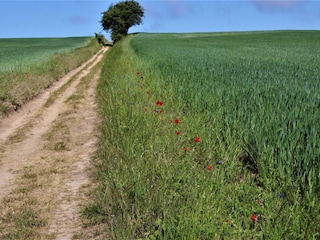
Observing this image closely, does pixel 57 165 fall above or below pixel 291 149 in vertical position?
below

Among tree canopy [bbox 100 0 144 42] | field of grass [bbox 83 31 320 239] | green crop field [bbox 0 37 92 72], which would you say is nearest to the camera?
field of grass [bbox 83 31 320 239]

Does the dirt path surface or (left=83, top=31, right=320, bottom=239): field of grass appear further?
the dirt path surface

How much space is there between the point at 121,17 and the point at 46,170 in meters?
81.0

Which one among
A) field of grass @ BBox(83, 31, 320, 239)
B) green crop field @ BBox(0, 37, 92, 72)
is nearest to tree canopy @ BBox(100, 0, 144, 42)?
Answer: green crop field @ BBox(0, 37, 92, 72)

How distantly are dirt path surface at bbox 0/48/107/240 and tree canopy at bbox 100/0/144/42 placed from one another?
72078 mm

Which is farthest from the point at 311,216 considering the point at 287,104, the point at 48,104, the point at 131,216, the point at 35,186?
the point at 48,104

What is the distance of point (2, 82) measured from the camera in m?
14.4

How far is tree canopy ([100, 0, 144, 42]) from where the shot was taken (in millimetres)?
83062

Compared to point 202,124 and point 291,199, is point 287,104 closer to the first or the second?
point 202,124

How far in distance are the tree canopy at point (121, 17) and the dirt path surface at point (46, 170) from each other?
72.1 meters

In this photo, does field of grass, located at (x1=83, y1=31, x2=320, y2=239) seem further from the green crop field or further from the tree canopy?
the tree canopy

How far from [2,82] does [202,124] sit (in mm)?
10056

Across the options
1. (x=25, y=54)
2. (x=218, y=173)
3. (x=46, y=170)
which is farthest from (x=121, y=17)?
(x=218, y=173)

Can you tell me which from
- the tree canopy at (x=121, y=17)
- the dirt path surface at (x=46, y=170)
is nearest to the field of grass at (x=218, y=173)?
the dirt path surface at (x=46, y=170)
